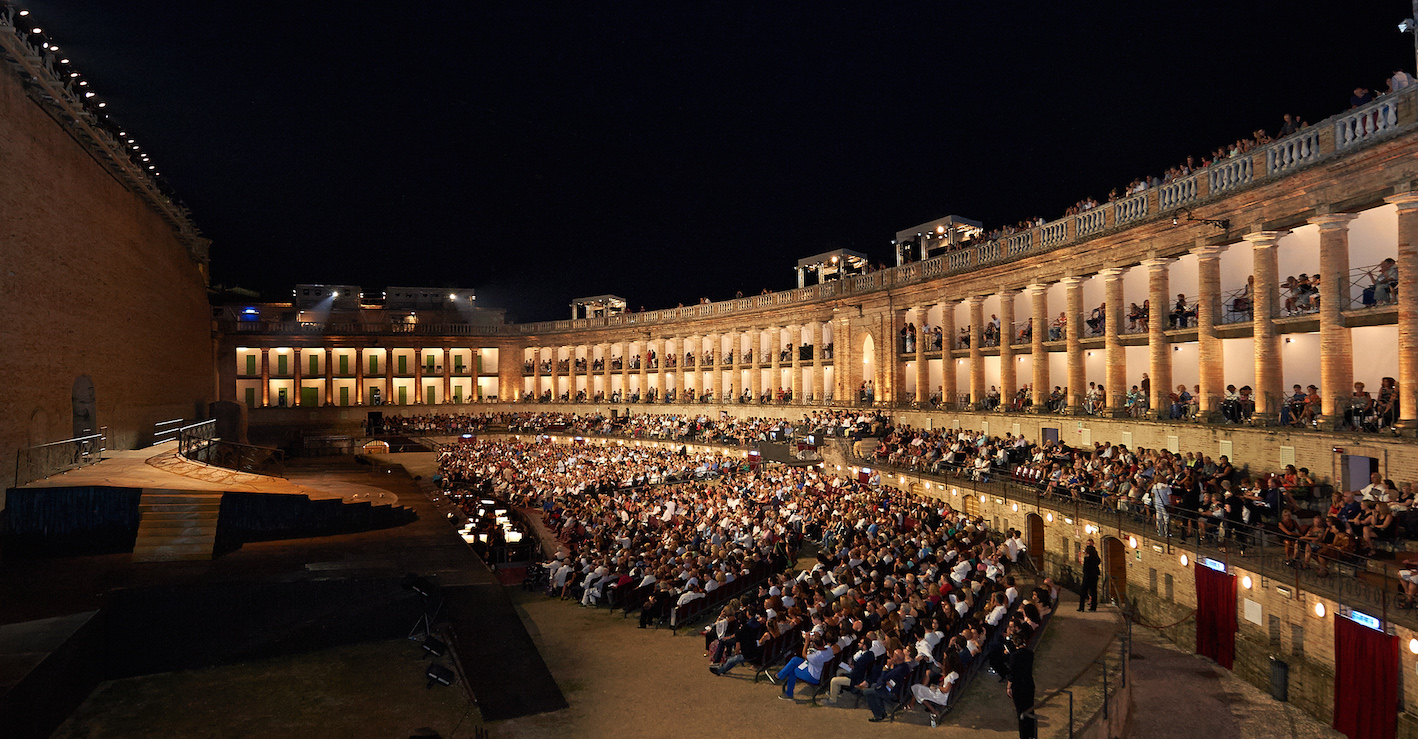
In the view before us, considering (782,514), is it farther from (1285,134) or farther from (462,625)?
(1285,134)

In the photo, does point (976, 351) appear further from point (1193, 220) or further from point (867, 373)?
point (1193, 220)

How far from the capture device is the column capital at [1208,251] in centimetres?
2073

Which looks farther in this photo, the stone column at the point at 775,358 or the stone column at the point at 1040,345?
the stone column at the point at 775,358

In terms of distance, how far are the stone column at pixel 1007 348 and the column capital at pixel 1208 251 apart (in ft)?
29.9

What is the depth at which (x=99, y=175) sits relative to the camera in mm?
24547

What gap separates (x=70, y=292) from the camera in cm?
2141

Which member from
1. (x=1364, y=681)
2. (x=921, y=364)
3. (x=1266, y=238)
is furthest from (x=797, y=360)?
(x=1364, y=681)

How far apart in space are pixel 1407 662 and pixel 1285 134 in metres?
13.5

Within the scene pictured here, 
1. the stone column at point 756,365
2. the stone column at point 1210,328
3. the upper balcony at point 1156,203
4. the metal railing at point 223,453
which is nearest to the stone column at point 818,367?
the upper balcony at point 1156,203

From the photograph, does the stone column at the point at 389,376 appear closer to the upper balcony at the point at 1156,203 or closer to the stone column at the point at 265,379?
the stone column at the point at 265,379

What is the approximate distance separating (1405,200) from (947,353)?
1875cm

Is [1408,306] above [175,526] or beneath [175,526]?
above

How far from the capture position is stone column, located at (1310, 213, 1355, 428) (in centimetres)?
1698

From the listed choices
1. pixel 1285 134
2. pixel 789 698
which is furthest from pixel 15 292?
pixel 1285 134
